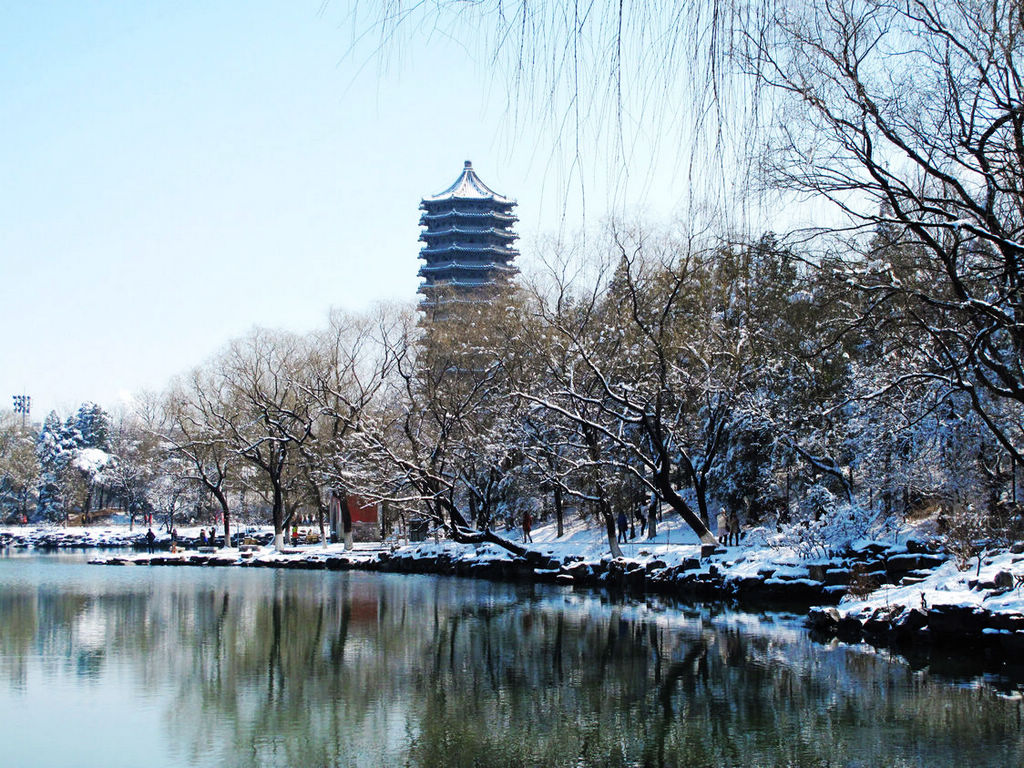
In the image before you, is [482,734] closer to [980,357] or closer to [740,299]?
[980,357]

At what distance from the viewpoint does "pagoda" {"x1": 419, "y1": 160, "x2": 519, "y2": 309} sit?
61062 millimetres

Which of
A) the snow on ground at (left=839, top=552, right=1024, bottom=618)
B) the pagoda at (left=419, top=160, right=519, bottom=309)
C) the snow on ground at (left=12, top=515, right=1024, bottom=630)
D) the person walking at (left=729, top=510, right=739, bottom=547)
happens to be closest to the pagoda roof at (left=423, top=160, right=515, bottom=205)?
the pagoda at (left=419, top=160, right=519, bottom=309)

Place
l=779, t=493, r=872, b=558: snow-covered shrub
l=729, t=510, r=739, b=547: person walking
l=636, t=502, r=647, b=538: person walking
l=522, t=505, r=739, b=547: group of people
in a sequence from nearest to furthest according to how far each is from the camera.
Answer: l=779, t=493, r=872, b=558: snow-covered shrub, l=729, t=510, r=739, b=547: person walking, l=522, t=505, r=739, b=547: group of people, l=636, t=502, r=647, b=538: person walking

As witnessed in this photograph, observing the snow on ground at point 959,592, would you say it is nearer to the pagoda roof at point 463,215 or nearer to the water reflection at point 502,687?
the water reflection at point 502,687

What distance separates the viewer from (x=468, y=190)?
62344 millimetres

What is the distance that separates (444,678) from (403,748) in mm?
3161

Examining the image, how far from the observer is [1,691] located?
10.8 m

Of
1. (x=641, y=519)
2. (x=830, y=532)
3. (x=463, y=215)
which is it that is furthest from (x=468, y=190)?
(x=830, y=532)

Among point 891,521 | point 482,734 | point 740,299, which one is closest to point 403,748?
point 482,734

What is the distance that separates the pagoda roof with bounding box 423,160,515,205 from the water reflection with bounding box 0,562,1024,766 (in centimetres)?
4536

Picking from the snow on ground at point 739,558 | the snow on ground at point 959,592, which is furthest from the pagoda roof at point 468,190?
the snow on ground at point 959,592

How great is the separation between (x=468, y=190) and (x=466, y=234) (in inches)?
116

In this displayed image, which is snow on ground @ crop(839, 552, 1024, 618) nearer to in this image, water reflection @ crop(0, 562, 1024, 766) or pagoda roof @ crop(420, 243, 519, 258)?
water reflection @ crop(0, 562, 1024, 766)

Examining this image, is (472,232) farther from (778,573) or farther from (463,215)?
(778,573)
